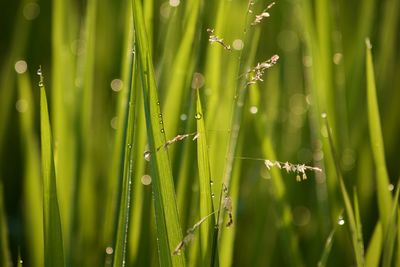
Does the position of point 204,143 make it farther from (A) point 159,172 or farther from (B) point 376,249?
(B) point 376,249

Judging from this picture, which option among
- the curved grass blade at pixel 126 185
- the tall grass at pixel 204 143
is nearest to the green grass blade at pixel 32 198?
the tall grass at pixel 204 143

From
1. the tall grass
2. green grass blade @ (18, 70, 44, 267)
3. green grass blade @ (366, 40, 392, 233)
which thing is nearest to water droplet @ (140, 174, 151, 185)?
the tall grass

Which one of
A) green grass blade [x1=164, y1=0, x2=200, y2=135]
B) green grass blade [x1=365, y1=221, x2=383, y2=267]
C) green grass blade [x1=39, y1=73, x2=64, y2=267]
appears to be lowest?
green grass blade [x1=365, y1=221, x2=383, y2=267]

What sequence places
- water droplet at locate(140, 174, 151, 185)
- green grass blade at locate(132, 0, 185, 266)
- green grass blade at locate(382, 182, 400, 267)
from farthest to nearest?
water droplet at locate(140, 174, 151, 185) → green grass blade at locate(382, 182, 400, 267) → green grass blade at locate(132, 0, 185, 266)

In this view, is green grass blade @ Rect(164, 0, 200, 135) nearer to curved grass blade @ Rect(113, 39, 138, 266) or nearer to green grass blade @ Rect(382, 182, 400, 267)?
curved grass blade @ Rect(113, 39, 138, 266)

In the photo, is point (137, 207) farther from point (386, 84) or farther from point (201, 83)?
point (386, 84)

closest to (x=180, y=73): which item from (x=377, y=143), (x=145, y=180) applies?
(x=145, y=180)
